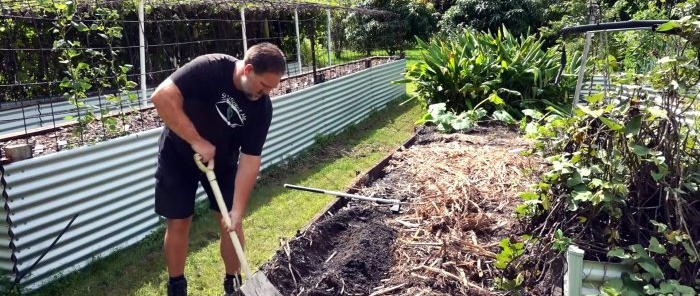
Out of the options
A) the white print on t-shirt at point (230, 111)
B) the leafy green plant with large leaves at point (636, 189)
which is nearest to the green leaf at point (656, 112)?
the leafy green plant with large leaves at point (636, 189)

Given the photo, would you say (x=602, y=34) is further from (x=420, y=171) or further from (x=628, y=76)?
(x=420, y=171)

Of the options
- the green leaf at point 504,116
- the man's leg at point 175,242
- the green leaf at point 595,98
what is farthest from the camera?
the green leaf at point 504,116

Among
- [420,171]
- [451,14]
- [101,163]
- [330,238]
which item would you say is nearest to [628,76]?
[330,238]

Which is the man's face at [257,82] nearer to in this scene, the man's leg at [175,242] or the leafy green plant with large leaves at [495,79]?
the man's leg at [175,242]

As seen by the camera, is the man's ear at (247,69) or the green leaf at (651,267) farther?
the man's ear at (247,69)

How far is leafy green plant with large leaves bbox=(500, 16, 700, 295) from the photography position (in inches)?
92.7

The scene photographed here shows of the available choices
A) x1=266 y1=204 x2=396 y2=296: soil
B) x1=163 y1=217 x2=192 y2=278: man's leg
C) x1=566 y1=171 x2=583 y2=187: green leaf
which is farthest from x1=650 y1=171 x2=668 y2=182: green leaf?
x1=163 y1=217 x2=192 y2=278: man's leg

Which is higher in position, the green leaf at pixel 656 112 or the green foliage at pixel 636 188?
the green leaf at pixel 656 112

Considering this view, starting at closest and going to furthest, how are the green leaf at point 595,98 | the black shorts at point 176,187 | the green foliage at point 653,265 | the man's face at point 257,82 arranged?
the green foliage at point 653,265
the green leaf at point 595,98
the man's face at point 257,82
the black shorts at point 176,187

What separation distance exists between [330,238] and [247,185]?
0.73 m

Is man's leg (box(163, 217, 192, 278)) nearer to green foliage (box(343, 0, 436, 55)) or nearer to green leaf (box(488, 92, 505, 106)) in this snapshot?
green leaf (box(488, 92, 505, 106))

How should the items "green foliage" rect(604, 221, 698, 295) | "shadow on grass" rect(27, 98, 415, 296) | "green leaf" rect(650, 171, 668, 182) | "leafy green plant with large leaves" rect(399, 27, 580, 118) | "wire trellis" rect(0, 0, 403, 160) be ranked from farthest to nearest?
"leafy green plant with large leaves" rect(399, 27, 580, 118) → "wire trellis" rect(0, 0, 403, 160) → "shadow on grass" rect(27, 98, 415, 296) → "green leaf" rect(650, 171, 668, 182) → "green foliage" rect(604, 221, 698, 295)

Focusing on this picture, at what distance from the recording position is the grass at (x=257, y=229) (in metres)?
3.81

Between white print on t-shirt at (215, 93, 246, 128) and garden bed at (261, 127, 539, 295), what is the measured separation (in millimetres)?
733
